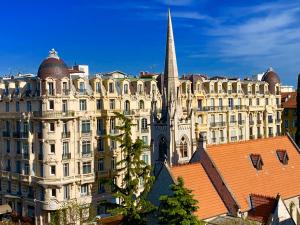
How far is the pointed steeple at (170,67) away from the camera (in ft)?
170

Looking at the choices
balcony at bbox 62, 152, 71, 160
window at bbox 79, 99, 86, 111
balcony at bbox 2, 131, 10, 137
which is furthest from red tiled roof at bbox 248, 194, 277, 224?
balcony at bbox 2, 131, 10, 137

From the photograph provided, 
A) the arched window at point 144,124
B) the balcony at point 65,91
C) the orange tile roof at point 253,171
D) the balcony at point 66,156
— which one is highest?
the balcony at point 65,91

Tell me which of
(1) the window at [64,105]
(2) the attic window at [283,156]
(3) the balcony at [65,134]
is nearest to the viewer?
(2) the attic window at [283,156]

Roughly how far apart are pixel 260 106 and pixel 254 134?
236 inches

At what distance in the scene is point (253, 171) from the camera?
150 ft

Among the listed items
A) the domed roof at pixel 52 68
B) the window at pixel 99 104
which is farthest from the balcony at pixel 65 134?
the domed roof at pixel 52 68

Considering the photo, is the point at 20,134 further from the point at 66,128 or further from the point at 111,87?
the point at 111,87

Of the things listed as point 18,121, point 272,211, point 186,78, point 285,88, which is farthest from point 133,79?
point 285,88

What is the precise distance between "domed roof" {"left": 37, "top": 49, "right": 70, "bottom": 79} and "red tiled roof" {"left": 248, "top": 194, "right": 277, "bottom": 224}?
32183 mm

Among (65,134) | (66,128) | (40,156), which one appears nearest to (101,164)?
(65,134)

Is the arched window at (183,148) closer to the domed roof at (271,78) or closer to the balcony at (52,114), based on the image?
the balcony at (52,114)

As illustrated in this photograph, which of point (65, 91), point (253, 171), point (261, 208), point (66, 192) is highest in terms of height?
point (65, 91)

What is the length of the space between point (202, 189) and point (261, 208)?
18.5 feet

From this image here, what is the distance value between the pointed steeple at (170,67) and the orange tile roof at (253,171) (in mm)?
9844
